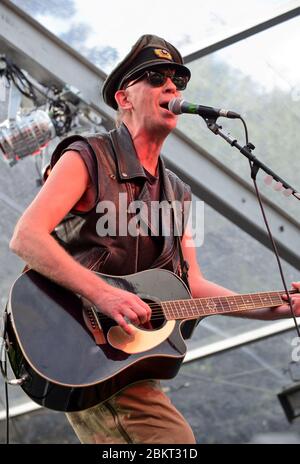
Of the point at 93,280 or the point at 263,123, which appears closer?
the point at 93,280

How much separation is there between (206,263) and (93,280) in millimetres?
3760

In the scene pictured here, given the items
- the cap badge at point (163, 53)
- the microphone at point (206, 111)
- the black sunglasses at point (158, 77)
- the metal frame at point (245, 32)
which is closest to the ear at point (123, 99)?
the black sunglasses at point (158, 77)

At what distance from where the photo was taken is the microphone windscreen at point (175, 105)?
134 inches

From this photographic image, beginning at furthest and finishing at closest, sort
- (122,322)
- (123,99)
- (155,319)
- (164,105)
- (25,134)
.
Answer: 1. (25,134)
2. (123,99)
3. (164,105)
4. (155,319)
5. (122,322)

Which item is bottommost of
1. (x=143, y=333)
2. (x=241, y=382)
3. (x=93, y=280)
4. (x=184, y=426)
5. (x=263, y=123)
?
(x=241, y=382)

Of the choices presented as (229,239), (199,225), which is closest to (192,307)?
(199,225)

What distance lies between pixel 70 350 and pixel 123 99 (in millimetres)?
1238

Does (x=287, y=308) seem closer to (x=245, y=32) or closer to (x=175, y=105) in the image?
(x=175, y=105)

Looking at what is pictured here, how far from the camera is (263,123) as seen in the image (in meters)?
6.10

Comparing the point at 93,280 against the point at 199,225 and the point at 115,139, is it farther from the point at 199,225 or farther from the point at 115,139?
the point at 199,225

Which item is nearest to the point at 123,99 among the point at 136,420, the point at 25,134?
the point at 136,420

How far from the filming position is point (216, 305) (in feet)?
11.5

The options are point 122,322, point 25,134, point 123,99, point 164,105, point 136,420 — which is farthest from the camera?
point 25,134

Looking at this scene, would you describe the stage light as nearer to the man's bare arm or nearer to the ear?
the ear
